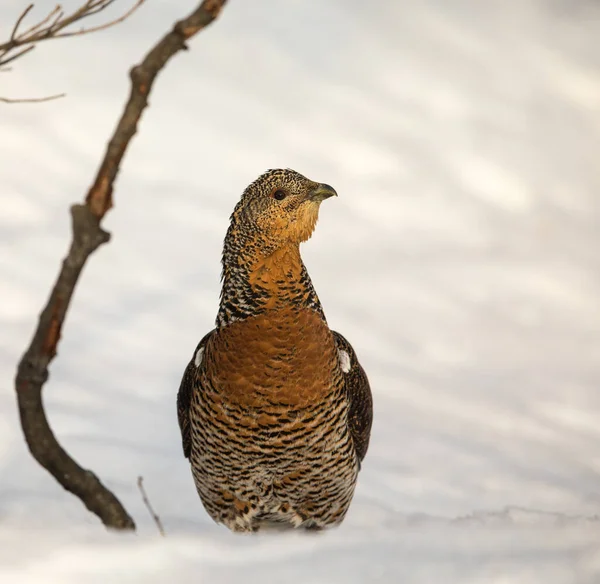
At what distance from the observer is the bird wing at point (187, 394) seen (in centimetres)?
400

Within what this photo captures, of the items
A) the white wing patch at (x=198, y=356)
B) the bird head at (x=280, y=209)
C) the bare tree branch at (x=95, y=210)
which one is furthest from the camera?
the white wing patch at (x=198, y=356)

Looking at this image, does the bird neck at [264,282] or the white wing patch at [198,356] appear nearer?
the bird neck at [264,282]

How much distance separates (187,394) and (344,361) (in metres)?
0.75

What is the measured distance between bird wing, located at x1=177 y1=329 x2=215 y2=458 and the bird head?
655 mm

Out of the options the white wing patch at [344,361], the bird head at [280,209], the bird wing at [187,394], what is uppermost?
the bird head at [280,209]

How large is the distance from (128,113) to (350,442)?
6.34 ft

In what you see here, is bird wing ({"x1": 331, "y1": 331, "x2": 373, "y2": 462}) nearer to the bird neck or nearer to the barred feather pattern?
the barred feather pattern

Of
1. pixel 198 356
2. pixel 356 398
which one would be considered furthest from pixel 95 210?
pixel 356 398

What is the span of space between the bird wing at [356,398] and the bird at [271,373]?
0.60ft

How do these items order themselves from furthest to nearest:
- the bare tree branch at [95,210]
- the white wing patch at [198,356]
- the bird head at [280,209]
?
1. the white wing patch at [198,356]
2. the bird head at [280,209]
3. the bare tree branch at [95,210]

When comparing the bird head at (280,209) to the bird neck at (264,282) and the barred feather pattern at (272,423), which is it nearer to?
the bird neck at (264,282)

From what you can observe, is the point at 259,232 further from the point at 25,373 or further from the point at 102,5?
the point at 25,373

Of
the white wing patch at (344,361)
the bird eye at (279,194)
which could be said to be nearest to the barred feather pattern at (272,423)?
the white wing patch at (344,361)

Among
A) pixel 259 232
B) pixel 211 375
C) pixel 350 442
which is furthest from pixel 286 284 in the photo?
pixel 350 442
